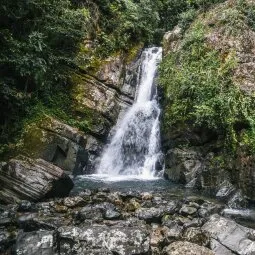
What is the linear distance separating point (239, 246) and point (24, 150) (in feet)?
29.1

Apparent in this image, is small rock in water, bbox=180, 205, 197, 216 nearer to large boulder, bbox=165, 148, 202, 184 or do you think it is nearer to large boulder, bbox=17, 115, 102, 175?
large boulder, bbox=165, 148, 202, 184

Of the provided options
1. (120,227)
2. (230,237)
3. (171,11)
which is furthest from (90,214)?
(171,11)

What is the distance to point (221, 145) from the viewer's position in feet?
39.2

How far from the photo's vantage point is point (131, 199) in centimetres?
933

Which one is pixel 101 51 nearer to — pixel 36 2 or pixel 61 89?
pixel 61 89

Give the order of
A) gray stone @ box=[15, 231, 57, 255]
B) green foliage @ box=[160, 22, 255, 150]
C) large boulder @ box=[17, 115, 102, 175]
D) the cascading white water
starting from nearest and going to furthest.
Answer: gray stone @ box=[15, 231, 57, 255], green foliage @ box=[160, 22, 255, 150], large boulder @ box=[17, 115, 102, 175], the cascading white water

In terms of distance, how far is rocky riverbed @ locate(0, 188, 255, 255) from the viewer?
6.13m

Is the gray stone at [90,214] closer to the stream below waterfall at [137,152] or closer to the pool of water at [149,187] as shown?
the pool of water at [149,187]

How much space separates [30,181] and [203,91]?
6920mm

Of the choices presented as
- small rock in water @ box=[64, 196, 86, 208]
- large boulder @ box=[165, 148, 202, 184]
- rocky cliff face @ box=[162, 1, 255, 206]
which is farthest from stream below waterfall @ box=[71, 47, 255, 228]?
small rock in water @ box=[64, 196, 86, 208]

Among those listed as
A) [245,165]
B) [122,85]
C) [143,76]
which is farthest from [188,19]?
[245,165]

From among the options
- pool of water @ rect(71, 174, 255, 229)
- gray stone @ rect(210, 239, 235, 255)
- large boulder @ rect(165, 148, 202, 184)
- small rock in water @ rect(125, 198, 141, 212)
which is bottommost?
gray stone @ rect(210, 239, 235, 255)

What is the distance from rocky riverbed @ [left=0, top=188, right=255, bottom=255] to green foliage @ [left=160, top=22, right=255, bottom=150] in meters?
3.34

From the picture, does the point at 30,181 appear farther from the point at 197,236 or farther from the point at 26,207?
the point at 197,236
